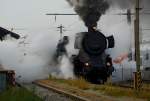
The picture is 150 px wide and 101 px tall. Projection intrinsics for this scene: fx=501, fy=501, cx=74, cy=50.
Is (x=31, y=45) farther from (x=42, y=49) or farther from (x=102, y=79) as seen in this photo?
(x=102, y=79)

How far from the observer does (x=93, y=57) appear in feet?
102

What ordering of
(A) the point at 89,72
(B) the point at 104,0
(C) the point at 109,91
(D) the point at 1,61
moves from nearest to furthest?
(C) the point at 109,91
(A) the point at 89,72
(B) the point at 104,0
(D) the point at 1,61

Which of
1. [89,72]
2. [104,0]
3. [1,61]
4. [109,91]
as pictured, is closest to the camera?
[109,91]

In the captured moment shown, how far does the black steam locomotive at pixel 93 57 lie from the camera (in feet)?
102

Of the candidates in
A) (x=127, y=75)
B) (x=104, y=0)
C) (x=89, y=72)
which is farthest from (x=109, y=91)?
(x=127, y=75)

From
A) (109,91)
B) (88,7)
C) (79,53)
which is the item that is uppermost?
(88,7)

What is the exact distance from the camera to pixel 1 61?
37.0 m

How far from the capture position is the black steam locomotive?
31.0 metres

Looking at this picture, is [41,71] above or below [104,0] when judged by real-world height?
below

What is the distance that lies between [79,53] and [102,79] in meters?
2.29

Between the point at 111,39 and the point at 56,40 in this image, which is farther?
the point at 56,40

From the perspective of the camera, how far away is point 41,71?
38.1 metres

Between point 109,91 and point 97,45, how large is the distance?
28.4 feet

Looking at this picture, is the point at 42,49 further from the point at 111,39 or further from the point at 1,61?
the point at 111,39
